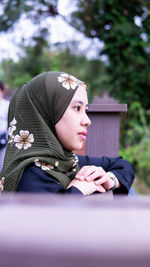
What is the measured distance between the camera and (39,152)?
151 centimetres

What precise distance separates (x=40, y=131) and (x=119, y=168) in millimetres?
677

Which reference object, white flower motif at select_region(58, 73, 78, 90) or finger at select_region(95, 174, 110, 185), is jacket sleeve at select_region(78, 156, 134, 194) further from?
white flower motif at select_region(58, 73, 78, 90)

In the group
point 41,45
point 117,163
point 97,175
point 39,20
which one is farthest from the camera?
point 41,45

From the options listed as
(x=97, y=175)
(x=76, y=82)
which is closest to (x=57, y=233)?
(x=97, y=175)

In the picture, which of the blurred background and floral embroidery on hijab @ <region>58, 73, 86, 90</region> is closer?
floral embroidery on hijab @ <region>58, 73, 86, 90</region>

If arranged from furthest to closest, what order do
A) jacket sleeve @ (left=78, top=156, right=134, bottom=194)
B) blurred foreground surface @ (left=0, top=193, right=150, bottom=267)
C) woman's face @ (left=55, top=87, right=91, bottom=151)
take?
jacket sleeve @ (left=78, top=156, right=134, bottom=194)
woman's face @ (left=55, top=87, right=91, bottom=151)
blurred foreground surface @ (left=0, top=193, right=150, bottom=267)

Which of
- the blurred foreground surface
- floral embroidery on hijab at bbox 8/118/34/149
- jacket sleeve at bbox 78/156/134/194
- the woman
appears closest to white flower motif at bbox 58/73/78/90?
the woman

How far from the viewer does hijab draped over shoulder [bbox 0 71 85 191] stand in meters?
1.51

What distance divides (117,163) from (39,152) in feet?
2.27

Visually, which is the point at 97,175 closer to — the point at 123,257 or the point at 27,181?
the point at 27,181

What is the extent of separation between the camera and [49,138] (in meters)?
1.55

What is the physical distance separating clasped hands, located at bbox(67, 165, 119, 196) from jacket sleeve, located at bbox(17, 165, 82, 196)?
5cm

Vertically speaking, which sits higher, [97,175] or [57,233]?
[57,233]

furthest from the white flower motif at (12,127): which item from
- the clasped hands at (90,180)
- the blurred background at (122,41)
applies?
the blurred background at (122,41)
